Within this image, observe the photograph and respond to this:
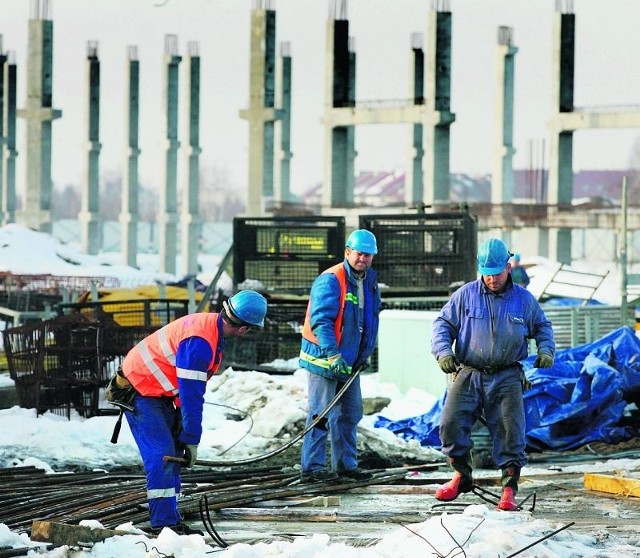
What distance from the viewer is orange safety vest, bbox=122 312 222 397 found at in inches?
318

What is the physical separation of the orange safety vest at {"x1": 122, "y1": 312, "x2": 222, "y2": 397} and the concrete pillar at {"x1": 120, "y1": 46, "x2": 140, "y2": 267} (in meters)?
53.7

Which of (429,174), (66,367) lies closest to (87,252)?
(429,174)

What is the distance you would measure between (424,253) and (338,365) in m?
9.41

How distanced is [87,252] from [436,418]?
50811 millimetres

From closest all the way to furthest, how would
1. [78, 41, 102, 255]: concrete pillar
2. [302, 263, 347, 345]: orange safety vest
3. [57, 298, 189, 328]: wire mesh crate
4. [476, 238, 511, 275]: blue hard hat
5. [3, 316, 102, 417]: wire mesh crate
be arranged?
[476, 238, 511, 275]: blue hard hat < [302, 263, 347, 345]: orange safety vest < [3, 316, 102, 417]: wire mesh crate < [57, 298, 189, 328]: wire mesh crate < [78, 41, 102, 255]: concrete pillar

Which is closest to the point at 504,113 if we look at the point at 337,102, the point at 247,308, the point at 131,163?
the point at 337,102

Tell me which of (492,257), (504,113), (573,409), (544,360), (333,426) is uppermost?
(504,113)

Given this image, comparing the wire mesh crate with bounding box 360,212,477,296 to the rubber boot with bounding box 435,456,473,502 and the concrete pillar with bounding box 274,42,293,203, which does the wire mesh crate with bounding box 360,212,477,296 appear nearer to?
the rubber boot with bounding box 435,456,473,502

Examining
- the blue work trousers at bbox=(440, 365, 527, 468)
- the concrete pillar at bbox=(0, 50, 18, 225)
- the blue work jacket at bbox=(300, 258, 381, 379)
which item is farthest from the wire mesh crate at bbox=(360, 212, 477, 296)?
the concrete pillar at bbox=(0, 50, 18, 225)

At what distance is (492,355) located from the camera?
364 inches

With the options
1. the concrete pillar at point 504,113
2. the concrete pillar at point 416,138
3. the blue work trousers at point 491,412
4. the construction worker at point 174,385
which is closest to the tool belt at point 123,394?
the construction worker at point 174,385

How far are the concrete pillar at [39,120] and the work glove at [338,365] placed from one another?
4860cm

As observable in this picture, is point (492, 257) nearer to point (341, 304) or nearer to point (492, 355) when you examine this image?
point (492, 355)

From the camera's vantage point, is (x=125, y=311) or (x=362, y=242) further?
(x=125, y=311)
